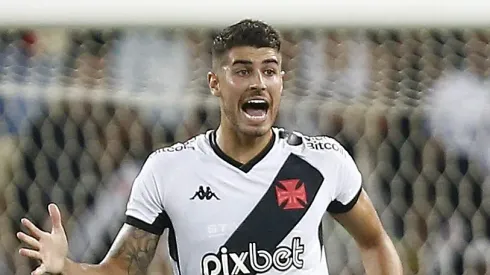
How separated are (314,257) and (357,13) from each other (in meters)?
0.69

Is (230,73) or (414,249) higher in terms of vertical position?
(230,73)

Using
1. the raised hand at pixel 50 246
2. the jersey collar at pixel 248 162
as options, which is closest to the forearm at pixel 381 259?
the jersey collar at pixel 248 162

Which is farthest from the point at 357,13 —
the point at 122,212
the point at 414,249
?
the point at 122,212

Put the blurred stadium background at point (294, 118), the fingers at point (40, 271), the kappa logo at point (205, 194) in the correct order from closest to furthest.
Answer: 1. the fingers at point (40, 271)
2. the kappa logo at point (205, 194)
3. the blurred stadium background at point (294, 118)

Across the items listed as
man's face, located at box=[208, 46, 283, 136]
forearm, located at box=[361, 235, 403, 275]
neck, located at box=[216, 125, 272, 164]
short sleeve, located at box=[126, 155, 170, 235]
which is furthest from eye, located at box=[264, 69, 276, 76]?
forearm, located at box=[361, 235, 403, 275]

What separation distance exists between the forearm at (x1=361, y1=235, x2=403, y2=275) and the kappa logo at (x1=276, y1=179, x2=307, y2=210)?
17 centimetres

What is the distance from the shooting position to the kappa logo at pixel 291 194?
156cm

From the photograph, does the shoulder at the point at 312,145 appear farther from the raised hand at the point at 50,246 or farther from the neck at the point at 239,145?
the raised hand at the point at 50,246

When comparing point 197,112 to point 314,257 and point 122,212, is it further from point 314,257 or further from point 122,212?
point 314,257

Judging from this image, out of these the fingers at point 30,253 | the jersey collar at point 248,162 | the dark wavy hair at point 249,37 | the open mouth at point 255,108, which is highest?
the dark wavy hair at point 249,37

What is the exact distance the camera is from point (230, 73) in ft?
5.03

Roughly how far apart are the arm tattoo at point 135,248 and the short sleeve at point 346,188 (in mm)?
292

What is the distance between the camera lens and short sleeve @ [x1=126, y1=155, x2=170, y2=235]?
61.6 inches

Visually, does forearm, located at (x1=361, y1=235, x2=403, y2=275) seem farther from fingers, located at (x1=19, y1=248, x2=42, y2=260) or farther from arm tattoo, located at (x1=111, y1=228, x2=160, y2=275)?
fingers, located at (x1=19, y1=248, x2=42, y2=260)
